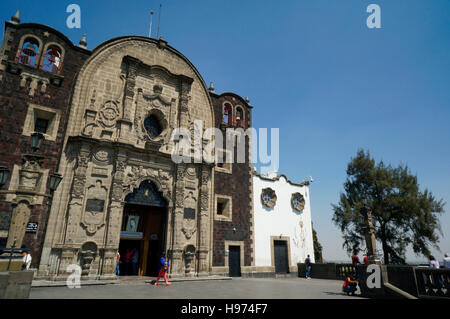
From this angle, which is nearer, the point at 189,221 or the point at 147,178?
the point at 147,178

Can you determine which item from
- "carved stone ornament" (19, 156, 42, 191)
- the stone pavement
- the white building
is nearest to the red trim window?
the white building

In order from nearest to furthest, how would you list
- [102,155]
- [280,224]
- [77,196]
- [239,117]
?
[77,196], [102,155], [280,224], [239,117]

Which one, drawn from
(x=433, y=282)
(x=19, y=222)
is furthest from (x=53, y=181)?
(x=433, y=282)

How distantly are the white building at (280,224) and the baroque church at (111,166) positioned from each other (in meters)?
0.73

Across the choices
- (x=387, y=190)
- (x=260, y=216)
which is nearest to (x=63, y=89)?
(x=260, y=216)

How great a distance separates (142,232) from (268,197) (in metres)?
10.4

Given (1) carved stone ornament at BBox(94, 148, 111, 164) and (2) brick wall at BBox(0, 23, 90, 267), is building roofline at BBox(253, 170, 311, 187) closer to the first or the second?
(1) carved stone ornament at BBox(94, 148, 111, 164)

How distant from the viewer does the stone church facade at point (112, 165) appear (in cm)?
1243

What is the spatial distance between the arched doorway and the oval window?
11.1 feet

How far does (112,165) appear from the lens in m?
14.6

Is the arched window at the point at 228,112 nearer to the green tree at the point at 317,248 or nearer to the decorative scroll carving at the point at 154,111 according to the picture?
the decorative scroll carving at the point at 154,111

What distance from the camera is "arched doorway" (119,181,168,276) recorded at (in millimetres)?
15281

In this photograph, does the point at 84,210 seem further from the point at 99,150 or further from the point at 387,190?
the point at 387,190

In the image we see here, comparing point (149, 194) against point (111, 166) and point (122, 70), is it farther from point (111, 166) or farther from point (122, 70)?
point (122, 70)
